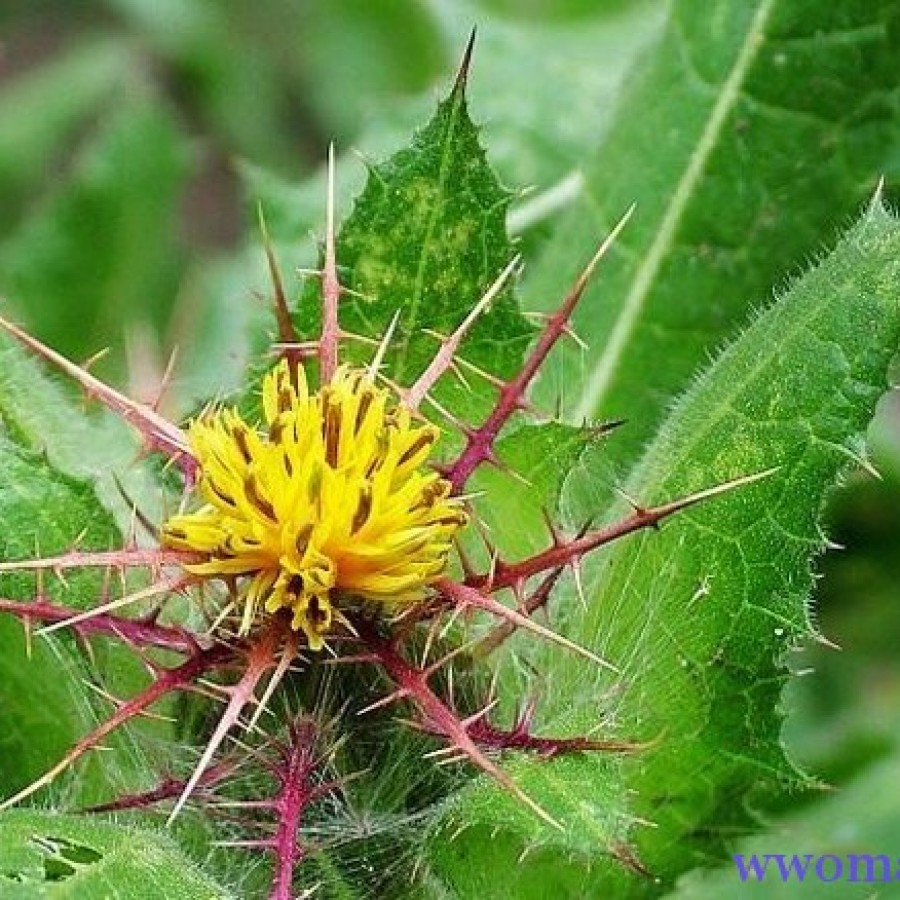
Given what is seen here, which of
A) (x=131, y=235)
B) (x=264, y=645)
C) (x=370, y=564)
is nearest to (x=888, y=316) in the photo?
(x=370, y=564)

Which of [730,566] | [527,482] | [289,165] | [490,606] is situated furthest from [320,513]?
[289,165]

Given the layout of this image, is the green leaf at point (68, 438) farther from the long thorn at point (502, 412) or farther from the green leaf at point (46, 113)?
the green leaf at point (46, 113)

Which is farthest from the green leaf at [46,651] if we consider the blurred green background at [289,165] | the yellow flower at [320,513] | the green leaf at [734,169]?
the green leaf at [734,169]

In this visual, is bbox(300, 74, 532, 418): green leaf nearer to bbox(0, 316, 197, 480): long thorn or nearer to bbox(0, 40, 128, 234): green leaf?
bbox(0, 316, 197, 480): long thorn

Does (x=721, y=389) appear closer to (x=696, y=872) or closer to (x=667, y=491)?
(x=667, y=491)

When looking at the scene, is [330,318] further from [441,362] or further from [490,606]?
[490,606]

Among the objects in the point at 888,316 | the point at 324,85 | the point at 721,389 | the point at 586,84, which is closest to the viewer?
the point at 888,316
